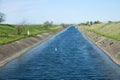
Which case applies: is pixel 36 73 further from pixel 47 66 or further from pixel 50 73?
pixel 47 66

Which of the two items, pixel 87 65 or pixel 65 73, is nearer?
pixel 65 73

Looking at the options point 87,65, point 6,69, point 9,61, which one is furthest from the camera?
point 9,61

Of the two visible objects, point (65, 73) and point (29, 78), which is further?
point (65, 73)

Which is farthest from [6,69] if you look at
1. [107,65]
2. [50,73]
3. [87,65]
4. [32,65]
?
[107,65]

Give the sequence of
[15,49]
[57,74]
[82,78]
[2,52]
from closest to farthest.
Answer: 1. [82,78]
2. [57,74]
3. [2,52]
4. [15,49]

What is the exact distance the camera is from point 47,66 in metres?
46.4

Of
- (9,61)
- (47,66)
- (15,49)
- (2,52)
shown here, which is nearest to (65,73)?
(47,66)

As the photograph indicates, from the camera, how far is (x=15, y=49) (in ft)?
233

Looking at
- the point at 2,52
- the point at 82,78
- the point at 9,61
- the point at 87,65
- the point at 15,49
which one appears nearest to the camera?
the point at 82,78

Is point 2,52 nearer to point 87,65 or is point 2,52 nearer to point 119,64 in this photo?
point 87,65

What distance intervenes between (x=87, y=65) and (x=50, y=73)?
9342 mm

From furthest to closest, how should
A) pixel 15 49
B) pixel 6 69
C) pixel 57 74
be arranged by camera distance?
pixel 15 49 → pixel 6 69 → pixel 57 74

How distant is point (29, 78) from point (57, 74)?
4059mm

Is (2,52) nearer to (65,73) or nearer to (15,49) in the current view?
(15,49)
